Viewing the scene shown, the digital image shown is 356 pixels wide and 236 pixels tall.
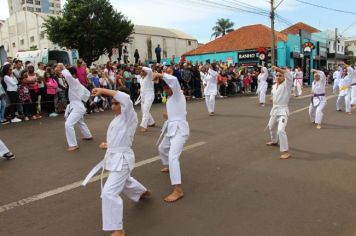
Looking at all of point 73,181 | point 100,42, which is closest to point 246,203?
point 73,181

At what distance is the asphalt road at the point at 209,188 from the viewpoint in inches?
176

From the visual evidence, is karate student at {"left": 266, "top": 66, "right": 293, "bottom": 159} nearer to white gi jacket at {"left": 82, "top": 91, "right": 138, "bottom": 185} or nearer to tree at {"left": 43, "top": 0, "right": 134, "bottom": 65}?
white gi jacket at {"left": 82, "top": 91, "right": 138, "bottom": 185}

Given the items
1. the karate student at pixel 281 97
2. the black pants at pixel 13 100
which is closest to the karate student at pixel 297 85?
the karate student at pixel 281 97

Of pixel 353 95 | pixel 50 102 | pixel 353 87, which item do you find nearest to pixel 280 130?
pixel 353 95

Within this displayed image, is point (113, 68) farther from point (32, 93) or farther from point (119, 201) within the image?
point (119, 201)

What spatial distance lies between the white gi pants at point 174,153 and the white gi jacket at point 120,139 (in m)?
0.97

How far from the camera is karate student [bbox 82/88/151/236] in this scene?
417 centimetres

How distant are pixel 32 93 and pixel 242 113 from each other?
24.7ft

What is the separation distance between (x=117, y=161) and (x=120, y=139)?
273 mm

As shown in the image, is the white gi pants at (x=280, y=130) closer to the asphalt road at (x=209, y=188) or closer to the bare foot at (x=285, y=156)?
the bare foot at (x=285, y=156)

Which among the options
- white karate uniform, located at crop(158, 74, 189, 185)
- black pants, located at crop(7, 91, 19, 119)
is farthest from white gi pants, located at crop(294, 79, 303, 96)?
white karate uniform, located at crop(158, 74, 189, 185)

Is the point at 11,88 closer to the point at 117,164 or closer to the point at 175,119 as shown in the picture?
the point at 175,119

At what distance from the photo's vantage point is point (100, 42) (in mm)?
37344

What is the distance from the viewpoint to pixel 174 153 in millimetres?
5578
